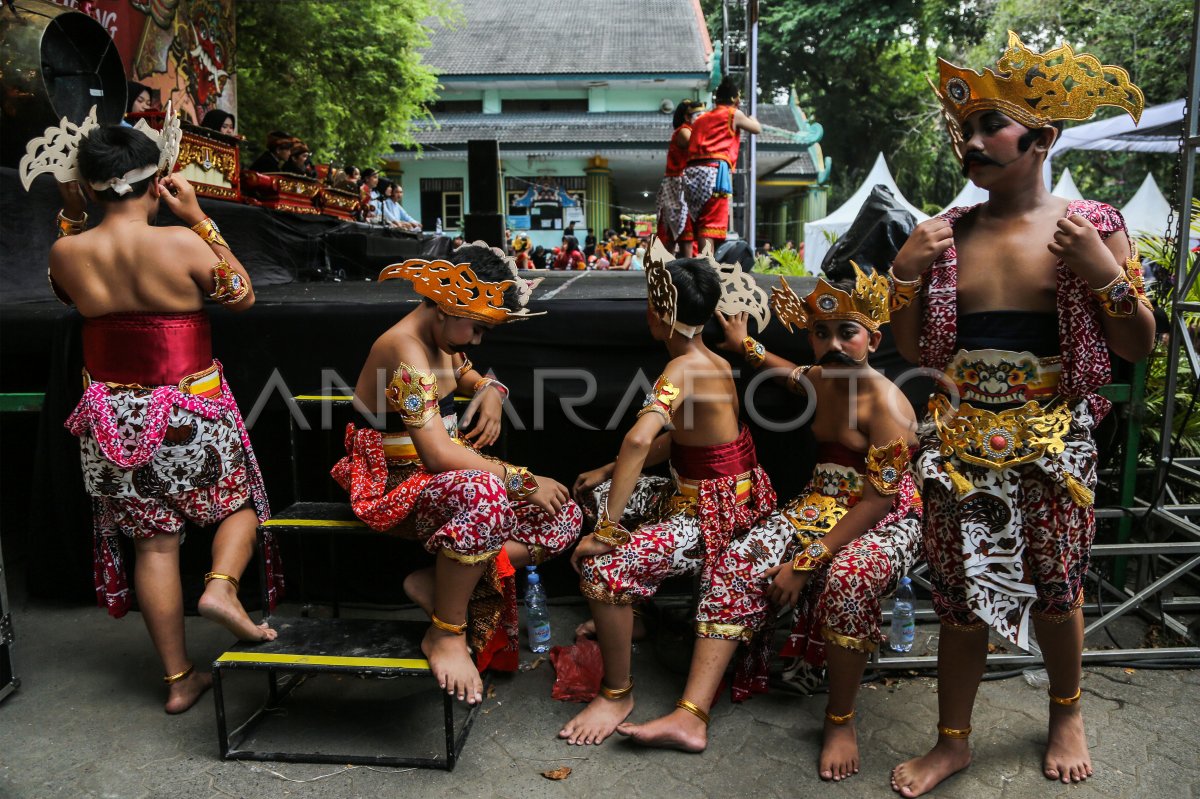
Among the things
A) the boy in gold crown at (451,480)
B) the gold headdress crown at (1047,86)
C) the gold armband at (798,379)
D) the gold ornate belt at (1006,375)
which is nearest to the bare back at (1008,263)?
the gold ornate belt at (1006,375)

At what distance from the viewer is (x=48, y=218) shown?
4.75 metres

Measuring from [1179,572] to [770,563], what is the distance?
170 centimetres

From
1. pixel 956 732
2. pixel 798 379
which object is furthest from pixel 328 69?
pixel 956 732

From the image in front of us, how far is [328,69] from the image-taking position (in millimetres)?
12305

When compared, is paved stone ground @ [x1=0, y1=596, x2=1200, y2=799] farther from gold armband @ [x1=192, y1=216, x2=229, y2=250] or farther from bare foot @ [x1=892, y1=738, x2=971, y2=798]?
gold armband @ [x1=192, y1=216, x2=229, y2=250]

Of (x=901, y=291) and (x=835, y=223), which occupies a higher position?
(x=835, y=223)

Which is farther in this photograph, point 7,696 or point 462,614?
point 7,696

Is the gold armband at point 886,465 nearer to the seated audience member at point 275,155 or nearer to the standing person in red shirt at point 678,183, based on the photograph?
the standing person in red shirt at point 678,183

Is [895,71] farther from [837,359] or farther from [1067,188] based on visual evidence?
[837,359]

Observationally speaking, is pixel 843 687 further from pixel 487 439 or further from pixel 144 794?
pixel 144 794

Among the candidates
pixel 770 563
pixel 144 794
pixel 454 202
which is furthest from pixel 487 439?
pixel 454 202

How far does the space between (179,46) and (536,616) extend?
874 centimetres

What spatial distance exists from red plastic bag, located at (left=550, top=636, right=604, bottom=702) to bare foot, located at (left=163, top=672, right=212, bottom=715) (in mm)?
1258

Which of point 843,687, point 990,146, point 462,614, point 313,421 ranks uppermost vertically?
point 990,146
